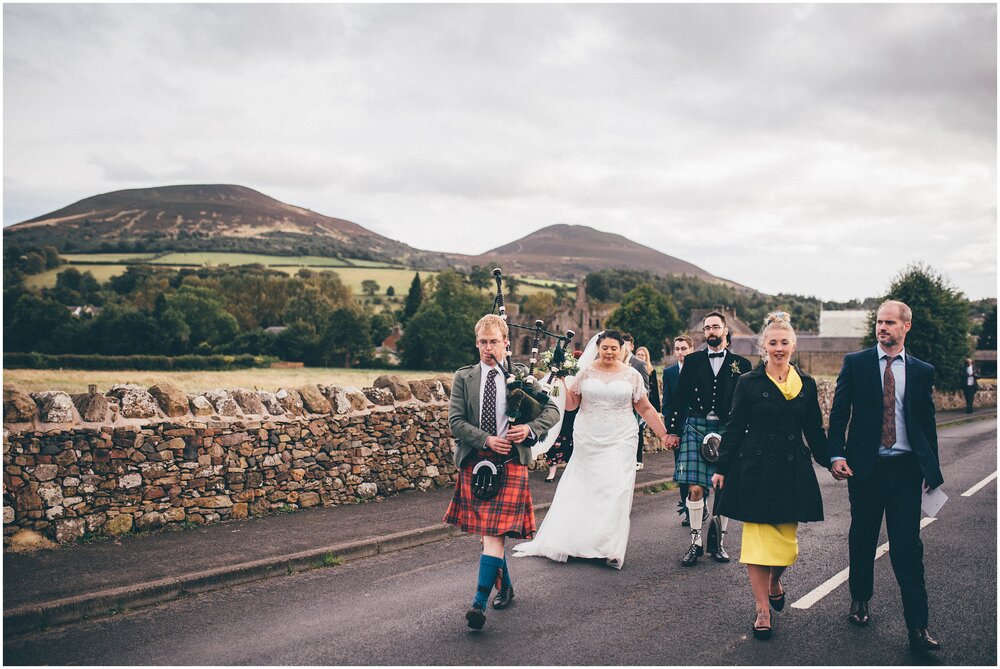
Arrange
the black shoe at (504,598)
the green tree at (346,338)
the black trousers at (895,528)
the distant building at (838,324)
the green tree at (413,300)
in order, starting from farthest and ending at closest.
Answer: the green tree at (413,300) → the distant building at (838,324) → the green tree at (346,338) → the black shoe at (504,598) → the black trousers at (895,528)

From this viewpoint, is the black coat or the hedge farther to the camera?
the hedge

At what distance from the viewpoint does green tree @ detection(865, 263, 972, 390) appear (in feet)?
128

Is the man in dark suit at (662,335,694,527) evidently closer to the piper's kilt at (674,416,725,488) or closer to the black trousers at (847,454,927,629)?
the piper's kilt at (674,416,725,488)

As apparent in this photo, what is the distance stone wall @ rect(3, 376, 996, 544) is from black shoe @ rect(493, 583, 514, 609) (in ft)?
13.4

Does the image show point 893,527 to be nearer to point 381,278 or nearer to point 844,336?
point 844,336

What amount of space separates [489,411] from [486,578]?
48.5 inches

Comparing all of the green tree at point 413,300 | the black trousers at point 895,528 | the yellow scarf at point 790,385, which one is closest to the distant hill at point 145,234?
the green tree at point 413,300

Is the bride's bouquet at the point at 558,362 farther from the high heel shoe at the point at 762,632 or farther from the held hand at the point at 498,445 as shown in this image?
the high heel shoe at the point at 762,632

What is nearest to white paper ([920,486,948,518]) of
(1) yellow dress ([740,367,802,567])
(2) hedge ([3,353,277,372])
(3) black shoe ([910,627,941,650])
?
(3) black shoe ([910,627,941,650])

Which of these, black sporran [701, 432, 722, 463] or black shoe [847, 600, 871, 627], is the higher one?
black sporran [701, 432, 722, 463]

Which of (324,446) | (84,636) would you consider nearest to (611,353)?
(324,446)

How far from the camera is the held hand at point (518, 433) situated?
5539 mm

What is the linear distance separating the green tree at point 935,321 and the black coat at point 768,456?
3740cm

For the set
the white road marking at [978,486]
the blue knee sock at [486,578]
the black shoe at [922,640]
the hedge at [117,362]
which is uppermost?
the blue knee sock at [486,578]
